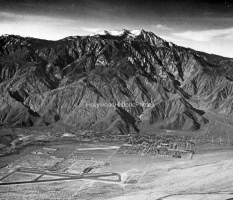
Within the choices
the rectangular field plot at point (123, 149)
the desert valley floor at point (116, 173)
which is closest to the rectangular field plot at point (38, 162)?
the desert valley floor at point (116, 173)

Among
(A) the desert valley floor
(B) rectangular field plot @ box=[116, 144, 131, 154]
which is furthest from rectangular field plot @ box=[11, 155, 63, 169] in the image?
(B) rectangular field plot @ box=[116, 144, 131, 154]

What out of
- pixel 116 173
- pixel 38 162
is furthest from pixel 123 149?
pixel 116 173

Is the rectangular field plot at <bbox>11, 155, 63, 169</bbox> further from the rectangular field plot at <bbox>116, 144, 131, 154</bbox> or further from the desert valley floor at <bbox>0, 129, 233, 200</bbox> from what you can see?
the rectangular field plot at <bbox>116, 144, 131, 154</bbox>

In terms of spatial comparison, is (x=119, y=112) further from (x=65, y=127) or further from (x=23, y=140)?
(x=23, y=140)

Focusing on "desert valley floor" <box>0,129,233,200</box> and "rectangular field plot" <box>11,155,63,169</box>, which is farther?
"rectangular field plot" <box>11,155,63,169</box>

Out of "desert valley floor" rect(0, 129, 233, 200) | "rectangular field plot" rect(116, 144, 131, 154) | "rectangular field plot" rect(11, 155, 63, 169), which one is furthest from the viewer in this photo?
"rectangular field plot" rect(116, 144, 131, 154)

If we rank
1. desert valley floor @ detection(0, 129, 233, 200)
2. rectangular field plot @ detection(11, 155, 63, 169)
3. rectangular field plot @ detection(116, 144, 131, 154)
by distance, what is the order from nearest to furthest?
desert valley floor @ detection(0, 129, 233, 200) < rectangular field plot @ detection(11, 155, 63, 169) < rectangular field plot @ detection(116, 144, 131, 154)

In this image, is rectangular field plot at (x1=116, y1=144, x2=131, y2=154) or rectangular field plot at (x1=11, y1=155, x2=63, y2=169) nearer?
rectangular field plot at (x1=11, y1=155, x2=63, y2=169)

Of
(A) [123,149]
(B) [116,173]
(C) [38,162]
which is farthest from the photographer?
(A) [123,149]

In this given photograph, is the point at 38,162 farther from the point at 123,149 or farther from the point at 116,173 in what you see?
the point at 123,149

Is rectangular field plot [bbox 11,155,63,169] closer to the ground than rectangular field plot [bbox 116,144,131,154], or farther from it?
closer to the ground

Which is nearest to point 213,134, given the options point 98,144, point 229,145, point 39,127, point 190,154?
point 229,145
